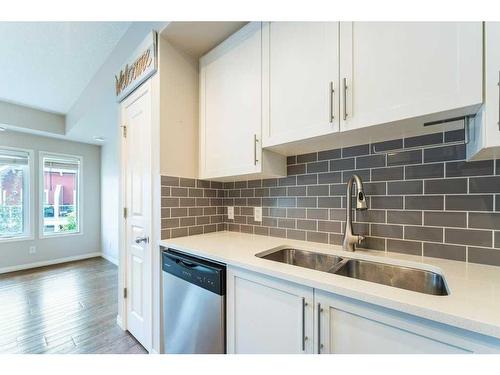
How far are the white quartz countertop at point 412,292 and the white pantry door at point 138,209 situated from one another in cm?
50

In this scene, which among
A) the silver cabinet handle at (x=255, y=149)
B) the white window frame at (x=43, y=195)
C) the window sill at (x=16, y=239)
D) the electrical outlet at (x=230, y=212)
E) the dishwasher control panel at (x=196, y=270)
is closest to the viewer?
Result: the dishwasher control panel at (x=196, y=270)

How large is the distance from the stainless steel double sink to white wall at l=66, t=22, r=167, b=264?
1.67 meters

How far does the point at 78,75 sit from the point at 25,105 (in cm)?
144

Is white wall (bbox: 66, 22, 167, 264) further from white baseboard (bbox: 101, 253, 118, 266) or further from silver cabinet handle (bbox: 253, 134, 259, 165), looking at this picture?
silver cabinet handle (bbox: 253, 134, 259, 165)

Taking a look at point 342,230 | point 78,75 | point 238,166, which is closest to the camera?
point 342,230

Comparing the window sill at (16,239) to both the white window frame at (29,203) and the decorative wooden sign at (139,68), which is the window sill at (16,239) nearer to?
the white window frame at (29,203)

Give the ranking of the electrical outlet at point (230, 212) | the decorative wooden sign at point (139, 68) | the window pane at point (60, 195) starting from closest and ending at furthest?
the decorative wooden sign at point (139, 68), the electrical outlet at point (230, 212), the window pane at point (60, 195)

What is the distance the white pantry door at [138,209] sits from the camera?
1646mm

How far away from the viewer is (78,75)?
106 inches

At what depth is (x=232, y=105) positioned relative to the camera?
1527 millimetres

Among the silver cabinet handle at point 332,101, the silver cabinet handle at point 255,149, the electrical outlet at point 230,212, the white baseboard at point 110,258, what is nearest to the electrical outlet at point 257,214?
the electrical outlet at point 230,212

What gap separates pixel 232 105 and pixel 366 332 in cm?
140
